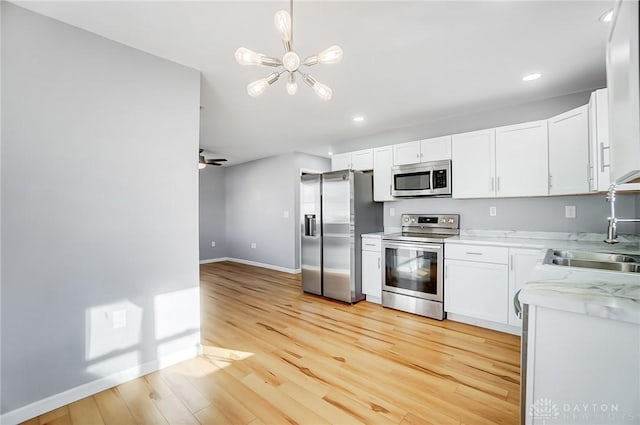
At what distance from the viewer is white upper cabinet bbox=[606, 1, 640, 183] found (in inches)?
25.8

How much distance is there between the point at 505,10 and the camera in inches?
68.7

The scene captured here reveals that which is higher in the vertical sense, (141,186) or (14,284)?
(141,186)

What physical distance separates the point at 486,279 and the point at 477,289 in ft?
0.47

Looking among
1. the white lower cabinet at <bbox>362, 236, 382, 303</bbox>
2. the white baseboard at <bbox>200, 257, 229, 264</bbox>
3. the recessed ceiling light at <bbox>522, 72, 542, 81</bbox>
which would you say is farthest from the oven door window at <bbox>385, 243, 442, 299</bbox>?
the white baseboard at <bbox>200, 257, 229, 264</bbox>

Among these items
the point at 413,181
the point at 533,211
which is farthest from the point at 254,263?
the point at 533,211

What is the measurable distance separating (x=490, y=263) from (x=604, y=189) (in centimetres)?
109

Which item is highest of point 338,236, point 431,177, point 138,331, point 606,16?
point 606,16

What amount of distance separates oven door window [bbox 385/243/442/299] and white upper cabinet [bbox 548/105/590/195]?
134cm

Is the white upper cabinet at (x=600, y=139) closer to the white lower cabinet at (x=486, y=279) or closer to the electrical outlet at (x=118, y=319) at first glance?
the white lower cabinet at (x=486, y=279)

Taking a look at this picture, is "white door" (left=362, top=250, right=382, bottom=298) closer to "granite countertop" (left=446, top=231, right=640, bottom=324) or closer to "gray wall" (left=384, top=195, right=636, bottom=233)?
"gray wall" (left=384, top=195, right=636, bottom=233)

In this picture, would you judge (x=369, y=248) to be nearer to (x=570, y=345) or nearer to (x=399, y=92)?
(x=399, y=92)

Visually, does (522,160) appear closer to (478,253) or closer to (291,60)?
(478,253)

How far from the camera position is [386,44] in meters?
2.09

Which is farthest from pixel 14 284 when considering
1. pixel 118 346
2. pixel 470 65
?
pixel 470 65
